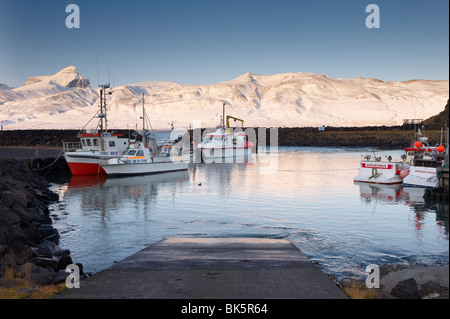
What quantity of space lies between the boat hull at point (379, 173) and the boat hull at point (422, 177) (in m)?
1.46

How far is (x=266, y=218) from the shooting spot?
19.4 meters

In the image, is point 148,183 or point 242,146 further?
point 242,146

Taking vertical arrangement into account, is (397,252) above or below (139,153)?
below

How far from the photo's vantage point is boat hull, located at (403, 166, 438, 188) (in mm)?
28375

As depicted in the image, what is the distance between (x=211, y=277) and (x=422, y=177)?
25.1m

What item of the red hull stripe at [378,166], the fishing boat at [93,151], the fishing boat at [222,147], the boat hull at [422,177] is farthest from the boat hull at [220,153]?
the boat hull at [422,177]

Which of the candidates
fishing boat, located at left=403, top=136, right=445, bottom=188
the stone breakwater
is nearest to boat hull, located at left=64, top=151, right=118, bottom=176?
the stone breakwater

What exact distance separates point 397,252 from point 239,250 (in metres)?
5.48

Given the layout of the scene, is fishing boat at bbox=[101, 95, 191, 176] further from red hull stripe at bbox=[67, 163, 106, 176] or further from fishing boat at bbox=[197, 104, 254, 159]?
fishing boat at bbox=[197, 104, 254, 159]

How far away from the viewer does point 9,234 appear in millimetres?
11203
